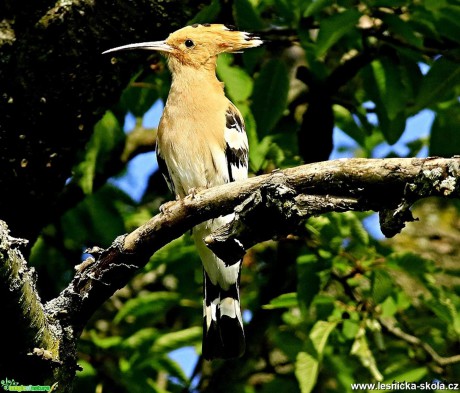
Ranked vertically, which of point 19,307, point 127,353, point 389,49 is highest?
point 19,307

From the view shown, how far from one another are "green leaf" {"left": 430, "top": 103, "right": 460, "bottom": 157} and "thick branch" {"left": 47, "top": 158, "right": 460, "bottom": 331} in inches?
97.9

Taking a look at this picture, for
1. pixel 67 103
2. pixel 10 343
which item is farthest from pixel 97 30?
pixel 10 343

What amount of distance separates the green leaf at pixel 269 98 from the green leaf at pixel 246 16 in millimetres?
293

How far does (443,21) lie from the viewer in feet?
13.7

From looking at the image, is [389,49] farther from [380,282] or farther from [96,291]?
[96,291]

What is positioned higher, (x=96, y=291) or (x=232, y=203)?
(x=232, y=203)

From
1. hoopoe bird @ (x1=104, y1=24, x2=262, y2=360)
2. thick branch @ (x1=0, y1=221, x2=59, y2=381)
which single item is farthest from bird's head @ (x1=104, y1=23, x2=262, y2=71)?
thick branch @ (x1=0, y1=221, x2=59, y2=381)

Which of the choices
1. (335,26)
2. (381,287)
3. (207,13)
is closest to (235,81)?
(207,13)

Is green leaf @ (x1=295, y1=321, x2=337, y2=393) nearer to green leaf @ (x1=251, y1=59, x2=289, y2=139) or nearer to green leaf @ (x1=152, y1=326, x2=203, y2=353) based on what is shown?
green leaf @ (x1=152, y1=326, x2=203, y2=353)

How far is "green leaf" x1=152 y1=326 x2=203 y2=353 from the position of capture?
4.66m

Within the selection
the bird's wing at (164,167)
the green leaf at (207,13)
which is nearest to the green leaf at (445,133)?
the bird's wing at (164,167)

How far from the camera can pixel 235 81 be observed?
473 centimetres

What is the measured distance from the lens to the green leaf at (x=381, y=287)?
4.29 metres

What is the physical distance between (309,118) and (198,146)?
0.87m
